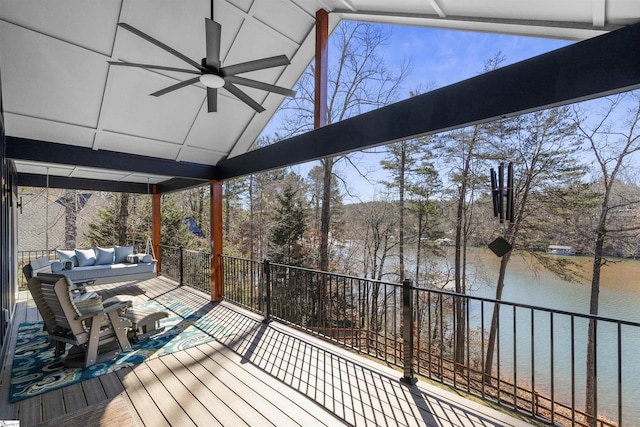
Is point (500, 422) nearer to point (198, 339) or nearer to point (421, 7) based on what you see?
point (198, 339)

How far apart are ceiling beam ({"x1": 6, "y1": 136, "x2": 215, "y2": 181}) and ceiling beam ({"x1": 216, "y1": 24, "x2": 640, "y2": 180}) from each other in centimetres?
329

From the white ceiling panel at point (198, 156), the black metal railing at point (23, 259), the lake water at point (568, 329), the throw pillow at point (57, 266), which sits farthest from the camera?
the black metal railing at point (23, 259)

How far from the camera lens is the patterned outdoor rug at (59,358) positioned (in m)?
2.92

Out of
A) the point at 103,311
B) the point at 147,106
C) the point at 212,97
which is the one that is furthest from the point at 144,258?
the point at 212,97

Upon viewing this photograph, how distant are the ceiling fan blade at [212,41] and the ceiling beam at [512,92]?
1.47 meters

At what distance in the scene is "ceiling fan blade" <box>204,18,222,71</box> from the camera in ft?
7.63

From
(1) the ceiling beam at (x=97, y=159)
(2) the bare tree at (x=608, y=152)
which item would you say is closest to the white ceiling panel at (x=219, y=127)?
(1) the ceiling beam at (x=97, y=159)

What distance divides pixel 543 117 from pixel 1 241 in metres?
10.9

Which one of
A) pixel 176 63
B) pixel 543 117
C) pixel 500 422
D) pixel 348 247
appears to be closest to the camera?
pixel 500 422

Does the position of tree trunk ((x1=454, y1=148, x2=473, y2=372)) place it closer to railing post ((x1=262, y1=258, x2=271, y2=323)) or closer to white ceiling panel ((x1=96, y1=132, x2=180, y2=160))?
railing post ((x1=262, y1=258, x2=271, y2=323))

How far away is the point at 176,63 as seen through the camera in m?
3.89

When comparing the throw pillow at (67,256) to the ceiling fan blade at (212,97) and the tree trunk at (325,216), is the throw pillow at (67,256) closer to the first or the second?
the ceiling fan blade at (212,97)

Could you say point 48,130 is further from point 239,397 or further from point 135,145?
point 239,397

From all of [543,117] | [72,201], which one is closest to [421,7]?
[543,117]
